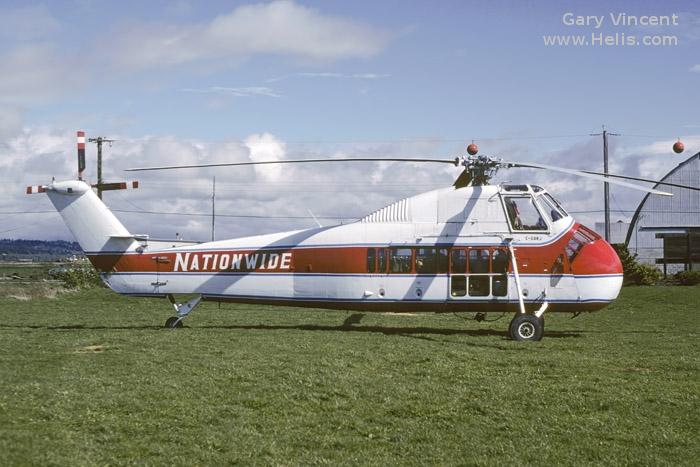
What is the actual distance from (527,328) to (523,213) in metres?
3.60

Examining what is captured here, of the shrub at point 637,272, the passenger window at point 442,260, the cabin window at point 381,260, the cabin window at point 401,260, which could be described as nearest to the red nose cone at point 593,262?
the passenger window at point 442,260

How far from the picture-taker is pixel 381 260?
2255cm

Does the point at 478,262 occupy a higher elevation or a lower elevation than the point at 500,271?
higher

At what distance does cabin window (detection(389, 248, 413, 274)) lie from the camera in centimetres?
2242

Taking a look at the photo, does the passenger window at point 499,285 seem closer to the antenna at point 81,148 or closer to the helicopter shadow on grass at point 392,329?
the helicopter shadow on grass at point 392,329

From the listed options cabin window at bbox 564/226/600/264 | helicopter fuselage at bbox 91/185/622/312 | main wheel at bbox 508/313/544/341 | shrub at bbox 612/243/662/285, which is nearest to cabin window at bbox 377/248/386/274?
helicopter fuselage at bbox 91/185/622/312

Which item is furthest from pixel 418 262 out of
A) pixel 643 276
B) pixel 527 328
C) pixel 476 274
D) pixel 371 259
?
pixel 643 276

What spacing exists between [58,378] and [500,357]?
391 inches

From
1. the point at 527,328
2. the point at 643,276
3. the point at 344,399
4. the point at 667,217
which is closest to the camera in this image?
the point at 344,399

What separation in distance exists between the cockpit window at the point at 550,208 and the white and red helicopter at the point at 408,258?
3cm

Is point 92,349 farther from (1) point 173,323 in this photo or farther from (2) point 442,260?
(2) point 442,260

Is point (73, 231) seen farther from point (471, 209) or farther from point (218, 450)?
point (218, 450)

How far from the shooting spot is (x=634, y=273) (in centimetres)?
5238

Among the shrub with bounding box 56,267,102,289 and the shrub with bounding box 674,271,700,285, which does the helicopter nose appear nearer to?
the shrub with bounding box 674,271,700,285
